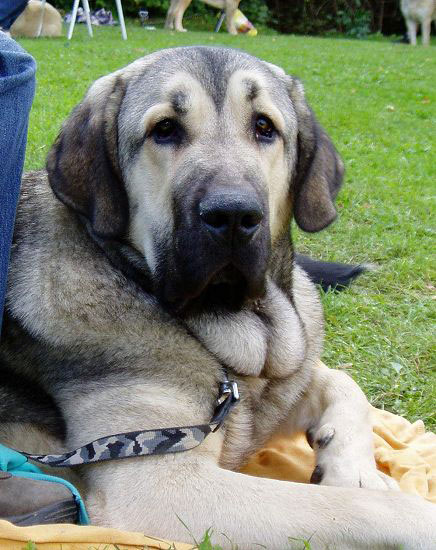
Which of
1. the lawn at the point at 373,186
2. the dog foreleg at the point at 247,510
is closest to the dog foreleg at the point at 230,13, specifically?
the lawn at the point at 373,186

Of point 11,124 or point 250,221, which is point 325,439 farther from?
point 11,124

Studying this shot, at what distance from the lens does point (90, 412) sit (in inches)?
114

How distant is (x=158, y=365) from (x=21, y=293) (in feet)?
2.04

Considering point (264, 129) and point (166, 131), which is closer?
point (166, 131)

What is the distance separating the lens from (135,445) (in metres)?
2.72

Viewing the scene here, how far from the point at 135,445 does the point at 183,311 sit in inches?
22.9

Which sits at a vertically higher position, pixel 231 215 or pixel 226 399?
pixel 231 215

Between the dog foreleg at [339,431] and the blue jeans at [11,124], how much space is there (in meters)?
1.42

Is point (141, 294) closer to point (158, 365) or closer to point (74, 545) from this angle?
point (158, 365)

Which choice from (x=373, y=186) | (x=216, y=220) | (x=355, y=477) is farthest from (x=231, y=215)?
(x=373, y=186)

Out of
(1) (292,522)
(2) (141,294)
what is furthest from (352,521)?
(2) (141,294)

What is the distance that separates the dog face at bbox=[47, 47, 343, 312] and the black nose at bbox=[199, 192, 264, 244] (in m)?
0.01

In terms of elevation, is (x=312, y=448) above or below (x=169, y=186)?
below

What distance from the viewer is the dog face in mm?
2873
